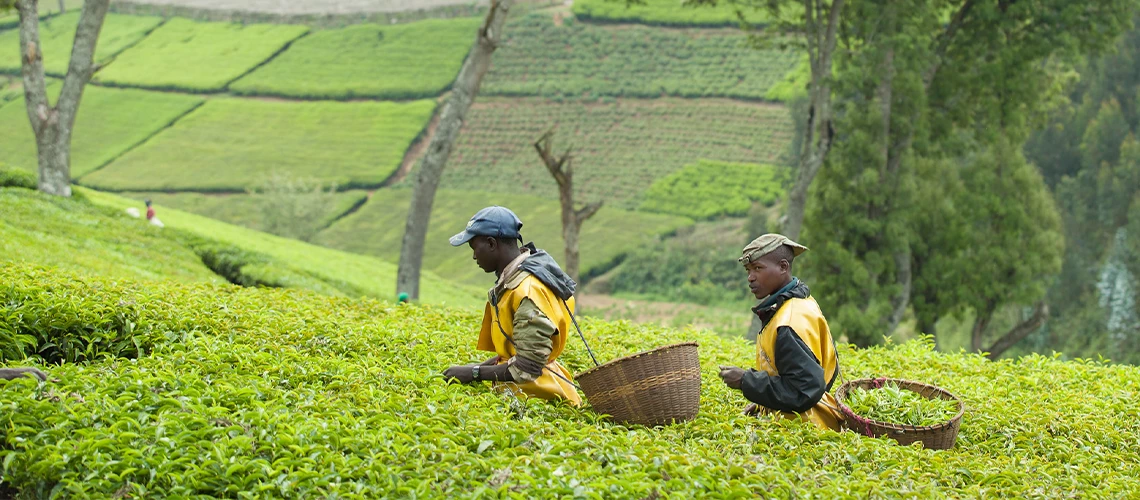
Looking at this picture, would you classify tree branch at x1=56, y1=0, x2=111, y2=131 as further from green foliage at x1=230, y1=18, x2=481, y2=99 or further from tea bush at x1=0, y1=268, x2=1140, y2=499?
green foliage at x1=230, y1=18, x2=481, y2=99

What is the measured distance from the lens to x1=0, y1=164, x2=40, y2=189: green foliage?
20237 mm

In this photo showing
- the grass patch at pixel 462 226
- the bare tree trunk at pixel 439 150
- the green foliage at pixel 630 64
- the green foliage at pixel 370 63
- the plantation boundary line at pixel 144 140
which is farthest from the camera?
the green foliage at pixel 370 63

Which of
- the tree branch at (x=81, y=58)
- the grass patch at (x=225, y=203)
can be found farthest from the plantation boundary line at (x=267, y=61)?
the tree branch at (x=81, y=58)

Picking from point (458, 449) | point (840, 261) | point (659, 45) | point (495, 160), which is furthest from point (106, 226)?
point (659, 45)

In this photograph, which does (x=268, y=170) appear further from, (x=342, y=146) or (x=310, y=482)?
(x=310, y=482)

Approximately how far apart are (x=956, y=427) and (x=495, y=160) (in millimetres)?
63307

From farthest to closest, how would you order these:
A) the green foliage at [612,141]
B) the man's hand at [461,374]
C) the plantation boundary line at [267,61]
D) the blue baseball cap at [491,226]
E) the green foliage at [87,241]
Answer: the plantation boundary line at [267,61], the green foliage at [612,141], the green foliage at [87,241], the man's hand at [461,374], the blue baseball cap at [491,226]

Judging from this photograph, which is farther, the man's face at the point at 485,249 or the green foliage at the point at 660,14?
the green foliage at the point at 660,14

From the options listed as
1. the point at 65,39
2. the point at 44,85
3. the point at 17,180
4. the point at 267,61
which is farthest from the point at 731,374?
the point at 65,39

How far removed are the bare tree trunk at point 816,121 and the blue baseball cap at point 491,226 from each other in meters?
15.3

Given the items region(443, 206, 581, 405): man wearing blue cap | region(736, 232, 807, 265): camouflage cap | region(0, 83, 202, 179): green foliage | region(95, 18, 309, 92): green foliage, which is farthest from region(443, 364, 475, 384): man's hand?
region(95, 18, 309, 92): green foliage

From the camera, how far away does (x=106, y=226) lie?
60.6ft

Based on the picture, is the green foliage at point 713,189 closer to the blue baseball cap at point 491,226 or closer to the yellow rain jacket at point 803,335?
the yellow rain jacket at point 803,335

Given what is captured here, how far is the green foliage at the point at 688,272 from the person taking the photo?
164 feet
